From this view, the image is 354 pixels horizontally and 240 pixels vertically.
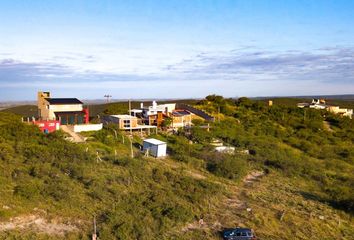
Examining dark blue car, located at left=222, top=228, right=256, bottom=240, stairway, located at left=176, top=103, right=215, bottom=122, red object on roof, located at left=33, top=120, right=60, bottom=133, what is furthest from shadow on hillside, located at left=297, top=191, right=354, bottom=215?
stairway, located at left=176, top=103, right=215, bottom=122

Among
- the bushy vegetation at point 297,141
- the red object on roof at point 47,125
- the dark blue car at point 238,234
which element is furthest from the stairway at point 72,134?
the dark blue car at point 238,234

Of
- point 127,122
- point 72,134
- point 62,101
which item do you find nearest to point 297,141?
point 127,122

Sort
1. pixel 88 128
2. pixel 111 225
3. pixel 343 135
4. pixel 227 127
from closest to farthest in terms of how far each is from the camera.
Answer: pixel 111 225, pixel 88 128, pixel 227 127, pixel 343 135

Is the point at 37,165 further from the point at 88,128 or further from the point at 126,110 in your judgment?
the point at 126,110

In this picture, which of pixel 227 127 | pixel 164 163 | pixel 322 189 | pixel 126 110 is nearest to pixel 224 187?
pixel 164 163

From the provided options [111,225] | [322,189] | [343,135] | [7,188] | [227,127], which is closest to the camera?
[111,225]

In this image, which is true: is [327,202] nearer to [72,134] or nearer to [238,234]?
→ [238,234]

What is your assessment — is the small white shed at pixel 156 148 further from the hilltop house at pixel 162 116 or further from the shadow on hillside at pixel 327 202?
the shadow on hillside at pixel 327 202

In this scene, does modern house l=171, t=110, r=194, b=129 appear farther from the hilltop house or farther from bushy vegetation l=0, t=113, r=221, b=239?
bushy vegetation l=0, t=113, r=221, b=239

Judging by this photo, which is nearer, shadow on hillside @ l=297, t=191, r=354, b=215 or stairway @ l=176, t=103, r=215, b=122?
shadow on hillside @ l=297, t=191, r=354, b=215
